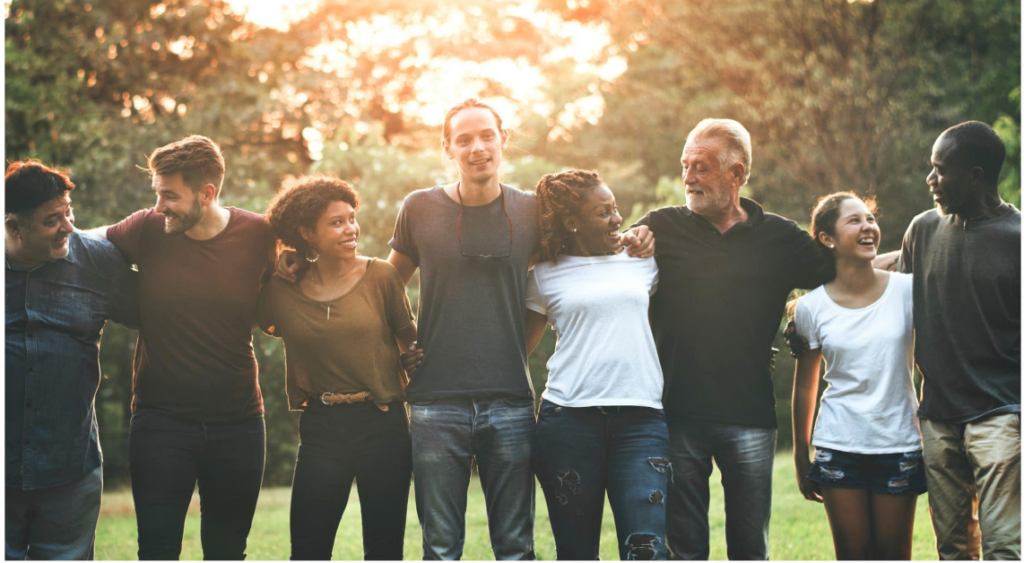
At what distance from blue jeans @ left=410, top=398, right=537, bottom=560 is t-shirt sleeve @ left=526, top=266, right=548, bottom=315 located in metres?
0.44

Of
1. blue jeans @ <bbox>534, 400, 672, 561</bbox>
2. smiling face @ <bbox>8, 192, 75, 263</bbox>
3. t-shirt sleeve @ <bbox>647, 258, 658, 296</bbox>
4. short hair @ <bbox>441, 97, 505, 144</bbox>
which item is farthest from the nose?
t-shirt sleeve @ <bbox>647, 258, 658, 296</bbox>

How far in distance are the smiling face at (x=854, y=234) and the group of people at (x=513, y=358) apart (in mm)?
13

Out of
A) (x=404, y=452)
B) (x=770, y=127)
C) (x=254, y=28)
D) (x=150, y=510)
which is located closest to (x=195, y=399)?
(x=150, y=510)

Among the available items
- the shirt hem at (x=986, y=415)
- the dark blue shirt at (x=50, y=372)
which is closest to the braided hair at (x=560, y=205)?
the shirt hem at (x=986, y=415)

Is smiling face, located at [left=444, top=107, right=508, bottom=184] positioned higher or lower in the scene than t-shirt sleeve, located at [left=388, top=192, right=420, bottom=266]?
higher

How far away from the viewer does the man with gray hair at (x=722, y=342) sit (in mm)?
3695

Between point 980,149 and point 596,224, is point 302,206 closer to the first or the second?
point 596,224

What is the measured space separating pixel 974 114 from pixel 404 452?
16.3 metres

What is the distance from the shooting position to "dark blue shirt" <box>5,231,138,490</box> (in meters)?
3.52

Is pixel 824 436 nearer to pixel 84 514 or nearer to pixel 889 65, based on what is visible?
pixel 84 514

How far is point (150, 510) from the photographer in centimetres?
360

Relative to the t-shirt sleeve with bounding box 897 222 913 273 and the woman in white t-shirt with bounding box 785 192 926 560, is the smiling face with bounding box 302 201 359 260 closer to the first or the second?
the woman in white t-shirt with bounding box 785 192 926 560

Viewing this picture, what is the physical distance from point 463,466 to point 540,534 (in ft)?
14.3

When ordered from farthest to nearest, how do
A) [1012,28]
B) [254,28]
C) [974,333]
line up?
[1012,28] → [254,28] → [974,333]
